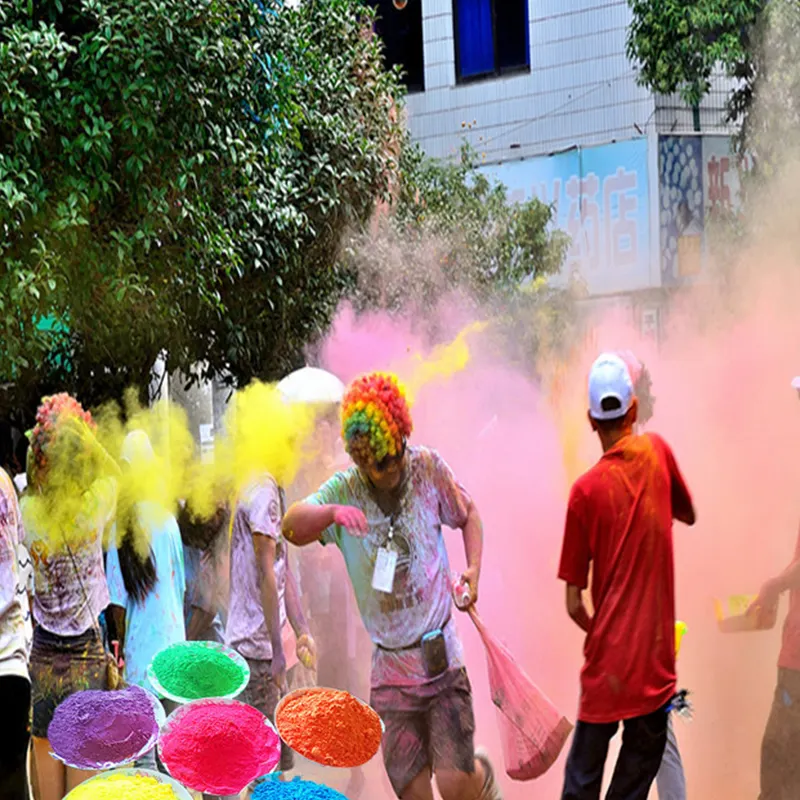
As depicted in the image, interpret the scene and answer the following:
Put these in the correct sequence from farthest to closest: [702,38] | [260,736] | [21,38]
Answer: [702,38]
[21,38]
[260,736]

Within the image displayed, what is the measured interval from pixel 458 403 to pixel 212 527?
2626mm

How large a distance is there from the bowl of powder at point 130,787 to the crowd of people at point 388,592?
0.25 meters

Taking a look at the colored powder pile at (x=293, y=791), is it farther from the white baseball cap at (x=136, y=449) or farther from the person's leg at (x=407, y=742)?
the white baseball cap at (x=136, y=449)

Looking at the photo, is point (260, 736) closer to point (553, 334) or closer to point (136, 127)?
point (136, 127)

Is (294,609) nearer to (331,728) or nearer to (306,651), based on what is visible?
(306,651)

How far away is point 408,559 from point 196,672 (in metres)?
1.27

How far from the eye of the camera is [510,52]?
20547 millimetres

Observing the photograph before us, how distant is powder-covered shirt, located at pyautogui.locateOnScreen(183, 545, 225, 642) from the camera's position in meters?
6.82

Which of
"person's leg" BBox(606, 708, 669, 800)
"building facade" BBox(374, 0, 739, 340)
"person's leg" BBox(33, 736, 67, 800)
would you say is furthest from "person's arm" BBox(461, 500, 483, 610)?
"building facade" BBox(374, 0, 739, 340)

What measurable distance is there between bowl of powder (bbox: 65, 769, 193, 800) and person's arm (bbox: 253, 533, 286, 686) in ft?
2.89

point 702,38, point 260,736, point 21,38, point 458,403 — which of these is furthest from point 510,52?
point 260,736

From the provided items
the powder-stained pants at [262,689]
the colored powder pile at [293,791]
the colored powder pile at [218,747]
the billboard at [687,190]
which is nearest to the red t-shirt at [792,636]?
the colored powder pile at [293,791]

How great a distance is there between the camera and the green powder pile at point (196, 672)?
5.50 meters

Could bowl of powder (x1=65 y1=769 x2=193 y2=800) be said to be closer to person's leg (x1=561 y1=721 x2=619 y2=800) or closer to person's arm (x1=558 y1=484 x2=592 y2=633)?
person's leg (x1=561 y1=721 x2=619 y2=800)
